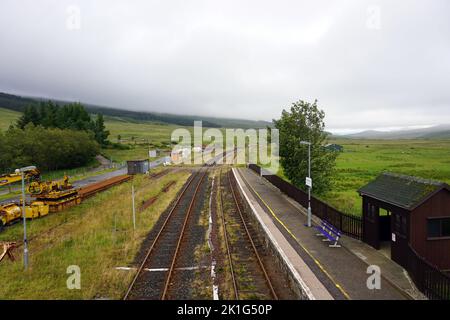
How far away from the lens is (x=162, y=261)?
638 inches

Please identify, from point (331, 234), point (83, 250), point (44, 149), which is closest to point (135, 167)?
point (44, 149)

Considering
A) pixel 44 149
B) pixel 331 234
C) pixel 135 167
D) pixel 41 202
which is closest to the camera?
pixel 331 234

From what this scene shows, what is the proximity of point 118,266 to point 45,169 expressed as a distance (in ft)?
169

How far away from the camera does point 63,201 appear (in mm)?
29922

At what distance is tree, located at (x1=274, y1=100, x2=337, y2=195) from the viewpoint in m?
27.3

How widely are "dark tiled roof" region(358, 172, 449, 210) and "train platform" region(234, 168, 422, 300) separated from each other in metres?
2.53

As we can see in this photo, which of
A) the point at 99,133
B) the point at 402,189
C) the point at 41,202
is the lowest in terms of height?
the point at 41,202

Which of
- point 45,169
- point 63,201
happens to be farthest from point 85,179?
point 63,201

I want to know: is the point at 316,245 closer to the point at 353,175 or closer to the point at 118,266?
the point at 118,266

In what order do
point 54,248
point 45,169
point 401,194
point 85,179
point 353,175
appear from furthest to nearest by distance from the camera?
point 45,169, point 85,179, point 353,175, point 54,248, point 401,194

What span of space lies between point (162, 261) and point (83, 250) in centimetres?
486

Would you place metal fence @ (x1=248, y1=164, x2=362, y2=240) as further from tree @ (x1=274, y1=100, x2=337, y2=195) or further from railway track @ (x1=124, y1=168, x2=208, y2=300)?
railway track @ (x1=124, y1=168, x2=208, y2=300)

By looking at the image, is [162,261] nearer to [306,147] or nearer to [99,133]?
[306,147]

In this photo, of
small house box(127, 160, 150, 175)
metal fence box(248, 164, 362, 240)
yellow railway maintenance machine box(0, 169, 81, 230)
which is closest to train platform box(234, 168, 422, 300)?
metal fence box(248, 164, 362, 240)
